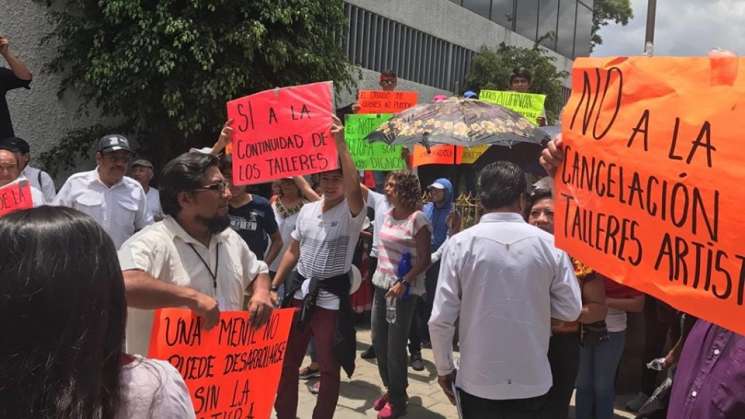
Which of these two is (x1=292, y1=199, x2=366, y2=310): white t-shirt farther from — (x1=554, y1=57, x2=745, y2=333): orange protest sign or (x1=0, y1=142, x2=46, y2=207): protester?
(x1=554, y1=57, x2=745, y2=333): orange protest sign

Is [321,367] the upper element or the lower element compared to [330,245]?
lower

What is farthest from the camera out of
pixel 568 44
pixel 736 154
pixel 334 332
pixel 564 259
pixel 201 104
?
pixel 568 44

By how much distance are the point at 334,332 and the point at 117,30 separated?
23.1 ft

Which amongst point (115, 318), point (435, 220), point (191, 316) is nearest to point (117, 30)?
point (435, 220)

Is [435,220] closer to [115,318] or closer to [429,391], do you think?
[429,391]

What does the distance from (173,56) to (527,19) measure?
15927mm

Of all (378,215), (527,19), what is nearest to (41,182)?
(378,215)

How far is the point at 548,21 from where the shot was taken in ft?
76.4

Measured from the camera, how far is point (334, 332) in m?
4.15

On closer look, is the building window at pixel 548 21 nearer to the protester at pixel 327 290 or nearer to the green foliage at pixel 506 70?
the green foliage at pixel 506 70

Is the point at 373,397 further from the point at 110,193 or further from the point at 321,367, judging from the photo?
the point at 110,193

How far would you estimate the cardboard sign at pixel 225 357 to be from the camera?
8.05 feet

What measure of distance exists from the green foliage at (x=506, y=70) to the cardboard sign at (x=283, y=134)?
561 inches

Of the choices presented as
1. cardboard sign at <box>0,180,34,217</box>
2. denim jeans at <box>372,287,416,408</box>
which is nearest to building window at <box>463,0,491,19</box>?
denim jeans at <box>372,287,416,408</box>
